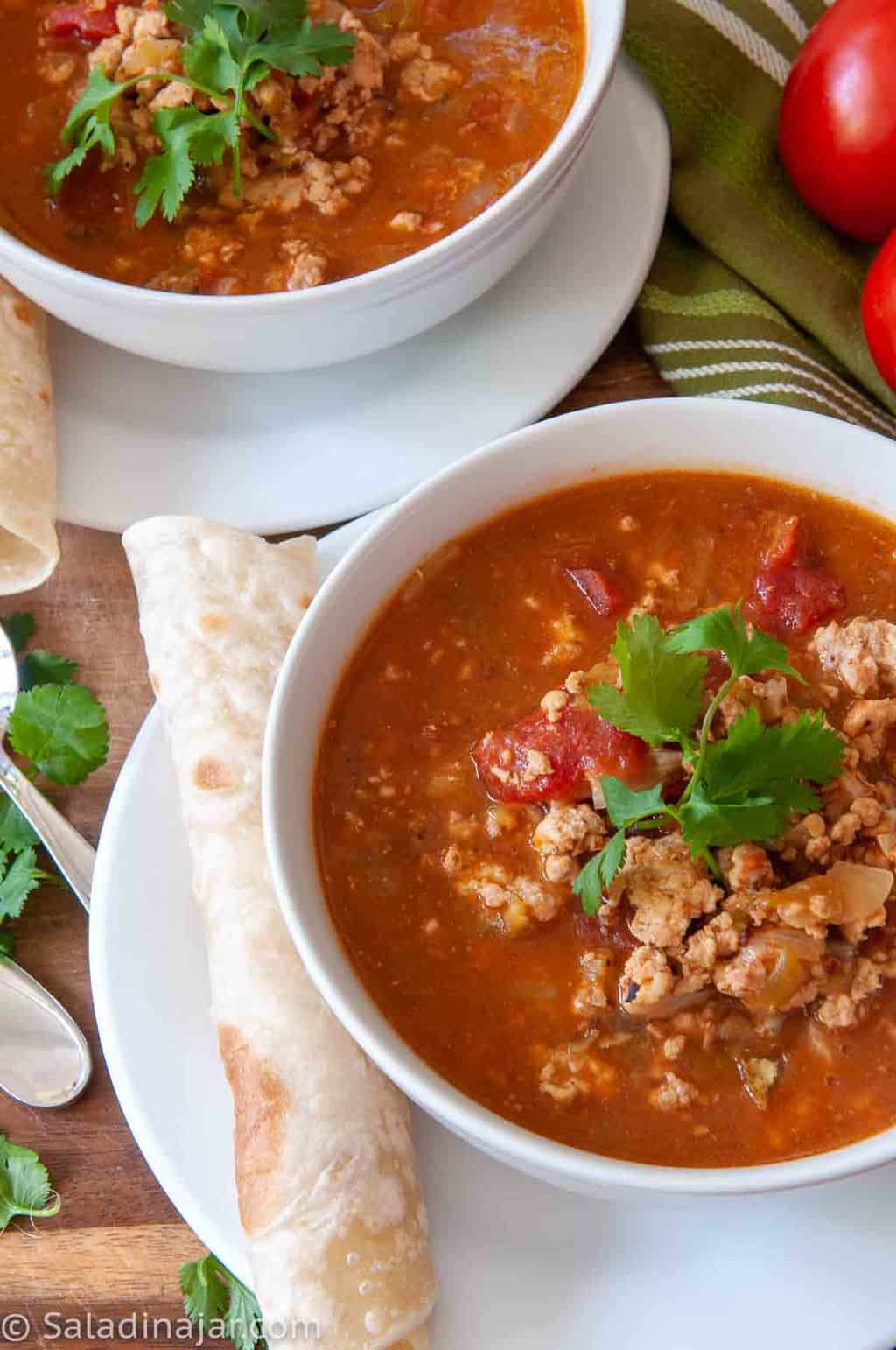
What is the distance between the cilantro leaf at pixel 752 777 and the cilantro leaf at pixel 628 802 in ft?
0.16

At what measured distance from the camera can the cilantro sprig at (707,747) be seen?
9.11 feet

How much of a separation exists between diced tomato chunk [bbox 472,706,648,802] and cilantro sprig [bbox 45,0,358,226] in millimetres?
1580

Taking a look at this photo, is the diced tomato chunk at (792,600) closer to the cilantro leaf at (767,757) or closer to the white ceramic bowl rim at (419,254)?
the cilantro leaf at (767,757)

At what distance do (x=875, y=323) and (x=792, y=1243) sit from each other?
219 cm

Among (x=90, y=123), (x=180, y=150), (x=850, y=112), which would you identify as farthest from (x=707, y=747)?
(x=90, y=123)

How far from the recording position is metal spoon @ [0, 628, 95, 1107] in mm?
3609

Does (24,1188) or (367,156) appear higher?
(367,156)

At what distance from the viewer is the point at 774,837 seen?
2896mm

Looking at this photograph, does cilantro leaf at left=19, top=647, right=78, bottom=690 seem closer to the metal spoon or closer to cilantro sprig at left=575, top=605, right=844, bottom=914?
the metal spoon

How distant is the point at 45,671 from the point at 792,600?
73.5 inches

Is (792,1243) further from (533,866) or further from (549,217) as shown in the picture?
(549,217)

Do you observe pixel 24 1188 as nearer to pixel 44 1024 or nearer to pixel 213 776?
pixel 44 1024

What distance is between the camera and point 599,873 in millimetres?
2822

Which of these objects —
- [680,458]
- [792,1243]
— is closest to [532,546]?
[680,458]
